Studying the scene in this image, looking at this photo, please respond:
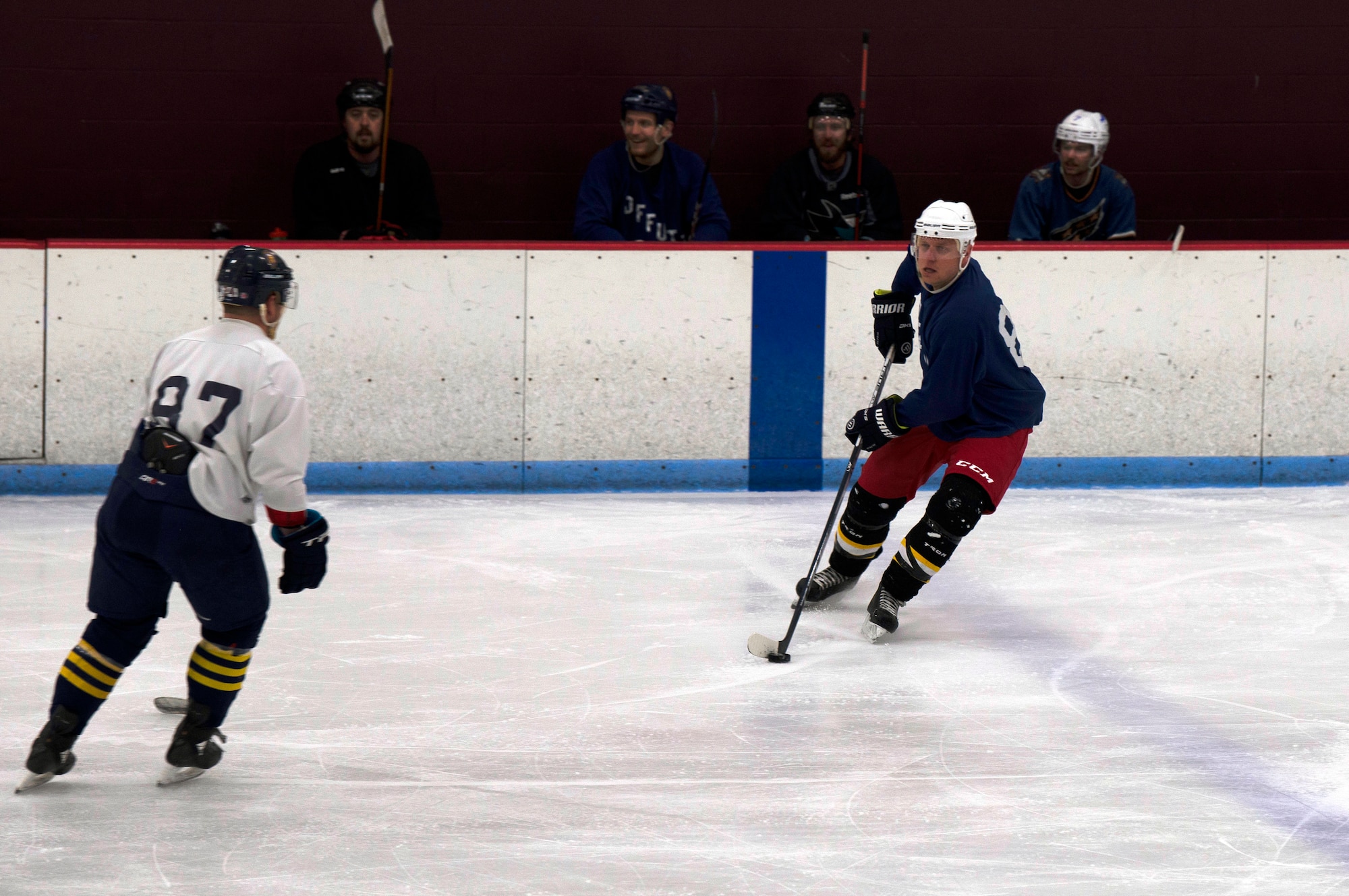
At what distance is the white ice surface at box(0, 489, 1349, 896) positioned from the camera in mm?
2613

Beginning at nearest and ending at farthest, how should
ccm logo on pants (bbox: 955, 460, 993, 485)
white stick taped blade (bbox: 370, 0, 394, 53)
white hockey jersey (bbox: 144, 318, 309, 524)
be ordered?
white hockey jersey (bbox: 144, 318, 309, 524) < ccm logo on pants (bbox: 955, 460, 993, 485) < white stick taped blade (bbox: 370, 0, 394, 53)

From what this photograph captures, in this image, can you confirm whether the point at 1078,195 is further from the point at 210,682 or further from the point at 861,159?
the point at 210,682

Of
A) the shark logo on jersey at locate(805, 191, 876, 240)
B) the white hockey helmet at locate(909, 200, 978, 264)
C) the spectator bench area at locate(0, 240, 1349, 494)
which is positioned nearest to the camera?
the white hockey helmet at locate(909, 200, 978, 264)

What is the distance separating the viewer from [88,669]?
9.37 ft

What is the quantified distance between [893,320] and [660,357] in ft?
6.29

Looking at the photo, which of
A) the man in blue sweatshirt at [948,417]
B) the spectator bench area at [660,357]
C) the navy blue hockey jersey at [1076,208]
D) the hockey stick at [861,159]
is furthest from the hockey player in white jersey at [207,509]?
the navy blue hockey jersey at [1076,208]

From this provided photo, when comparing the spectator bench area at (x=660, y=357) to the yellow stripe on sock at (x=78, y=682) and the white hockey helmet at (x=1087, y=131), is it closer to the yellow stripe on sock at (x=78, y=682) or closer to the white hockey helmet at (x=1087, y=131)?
the white hockey helmet at (x=1087, y=131)

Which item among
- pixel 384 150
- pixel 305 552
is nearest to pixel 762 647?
pixel 305 552

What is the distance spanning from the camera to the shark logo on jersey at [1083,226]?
22.2 feet

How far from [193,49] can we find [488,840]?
564 centimetres

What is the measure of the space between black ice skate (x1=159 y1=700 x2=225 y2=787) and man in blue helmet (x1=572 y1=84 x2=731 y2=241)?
391 centimetres

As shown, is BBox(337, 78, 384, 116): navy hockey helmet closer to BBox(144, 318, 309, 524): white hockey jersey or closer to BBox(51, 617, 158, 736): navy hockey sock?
BBox(144, 318, 309, 524): white hockey jersey

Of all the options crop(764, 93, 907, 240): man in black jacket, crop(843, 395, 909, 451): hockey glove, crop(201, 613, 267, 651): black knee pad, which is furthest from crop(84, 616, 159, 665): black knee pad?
crop(764, 93, 907, 240): man in black jacket

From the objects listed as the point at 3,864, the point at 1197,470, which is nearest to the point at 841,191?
the point at 1197,470
